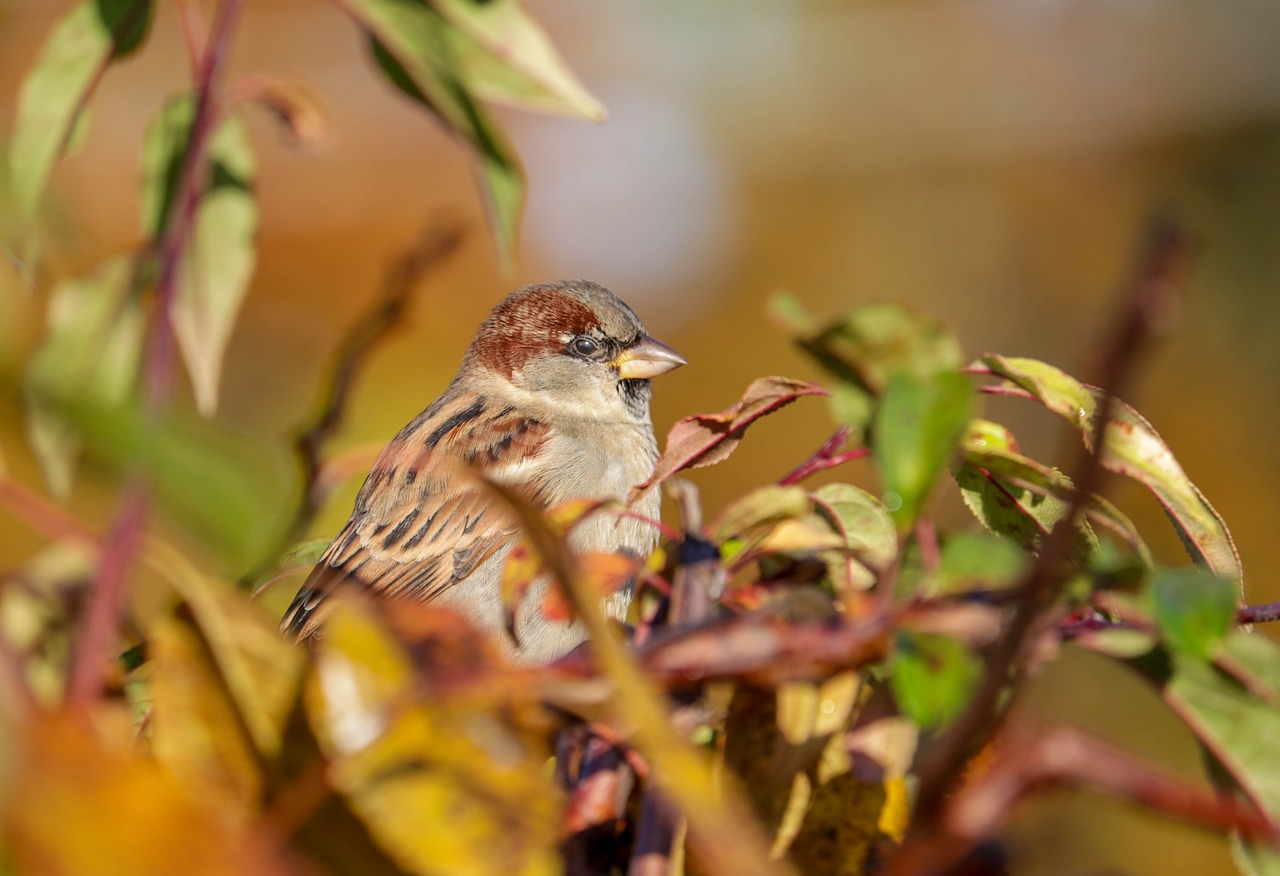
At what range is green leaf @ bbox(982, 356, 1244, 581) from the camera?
2.20 ft

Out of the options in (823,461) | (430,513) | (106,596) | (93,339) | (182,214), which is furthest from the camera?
(430,513)

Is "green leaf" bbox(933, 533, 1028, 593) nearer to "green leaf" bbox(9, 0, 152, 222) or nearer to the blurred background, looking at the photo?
"green leaf" bbox(9, 0, 152, 222)

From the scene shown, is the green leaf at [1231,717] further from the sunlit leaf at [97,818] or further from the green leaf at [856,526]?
the sunlit leaf at [97,818]

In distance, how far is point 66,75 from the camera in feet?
2.39

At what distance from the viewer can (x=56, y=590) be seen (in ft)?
1.99

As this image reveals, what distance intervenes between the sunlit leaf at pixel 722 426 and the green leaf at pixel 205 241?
26 cm

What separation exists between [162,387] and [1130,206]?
487 centimetres

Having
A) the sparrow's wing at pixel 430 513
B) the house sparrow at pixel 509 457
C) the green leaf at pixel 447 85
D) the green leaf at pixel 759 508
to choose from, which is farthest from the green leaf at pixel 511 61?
the sparrow's wing at pixel 430 513

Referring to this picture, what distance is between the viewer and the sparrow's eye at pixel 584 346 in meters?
2.42

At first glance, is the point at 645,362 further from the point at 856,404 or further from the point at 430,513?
the point at 856,404

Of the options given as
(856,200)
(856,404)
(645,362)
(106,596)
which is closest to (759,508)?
(856,404)

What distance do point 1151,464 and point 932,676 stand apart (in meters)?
0.30

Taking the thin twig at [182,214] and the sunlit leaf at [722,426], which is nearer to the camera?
the thin twig at [182,214]

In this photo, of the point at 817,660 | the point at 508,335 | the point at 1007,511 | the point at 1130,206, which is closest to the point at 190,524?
the point at 817,660
